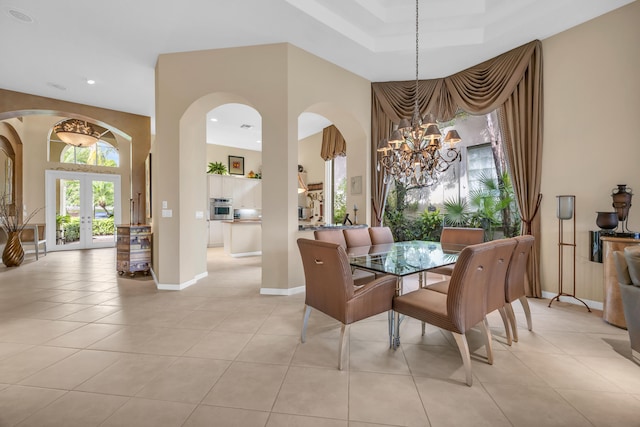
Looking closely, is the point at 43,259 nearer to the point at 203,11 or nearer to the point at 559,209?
the point at 203,11

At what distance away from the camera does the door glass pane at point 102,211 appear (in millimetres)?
7578

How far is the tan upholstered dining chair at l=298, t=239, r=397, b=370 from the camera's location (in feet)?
6.40

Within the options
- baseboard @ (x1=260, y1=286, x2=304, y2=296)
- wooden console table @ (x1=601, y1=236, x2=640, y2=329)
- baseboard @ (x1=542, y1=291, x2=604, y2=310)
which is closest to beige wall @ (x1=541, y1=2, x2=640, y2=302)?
baseboard @ (x1=542, y1=291, x2=604, y2=310)

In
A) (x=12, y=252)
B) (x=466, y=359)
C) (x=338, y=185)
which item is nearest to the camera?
(x=466, y=359)

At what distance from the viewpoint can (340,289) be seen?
198 centimetres

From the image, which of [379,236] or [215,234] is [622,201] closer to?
[379,236]

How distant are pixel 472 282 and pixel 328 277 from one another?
984 millimetres

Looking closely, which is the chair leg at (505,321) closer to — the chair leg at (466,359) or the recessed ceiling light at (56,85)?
the chair leg at (466,359)

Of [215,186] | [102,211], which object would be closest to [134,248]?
[215,186]

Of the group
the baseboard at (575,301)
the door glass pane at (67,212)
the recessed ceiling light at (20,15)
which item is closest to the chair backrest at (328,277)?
the baseboard at (575,301)

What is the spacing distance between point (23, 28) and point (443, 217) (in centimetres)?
659

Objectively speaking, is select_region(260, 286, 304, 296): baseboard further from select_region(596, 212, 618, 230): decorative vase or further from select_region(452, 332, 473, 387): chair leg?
select_region(596, 212, 618, 230): decorative vase

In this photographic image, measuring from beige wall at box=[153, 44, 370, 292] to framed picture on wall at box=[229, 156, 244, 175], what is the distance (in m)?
4.60

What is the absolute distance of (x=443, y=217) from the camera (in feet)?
16.1
